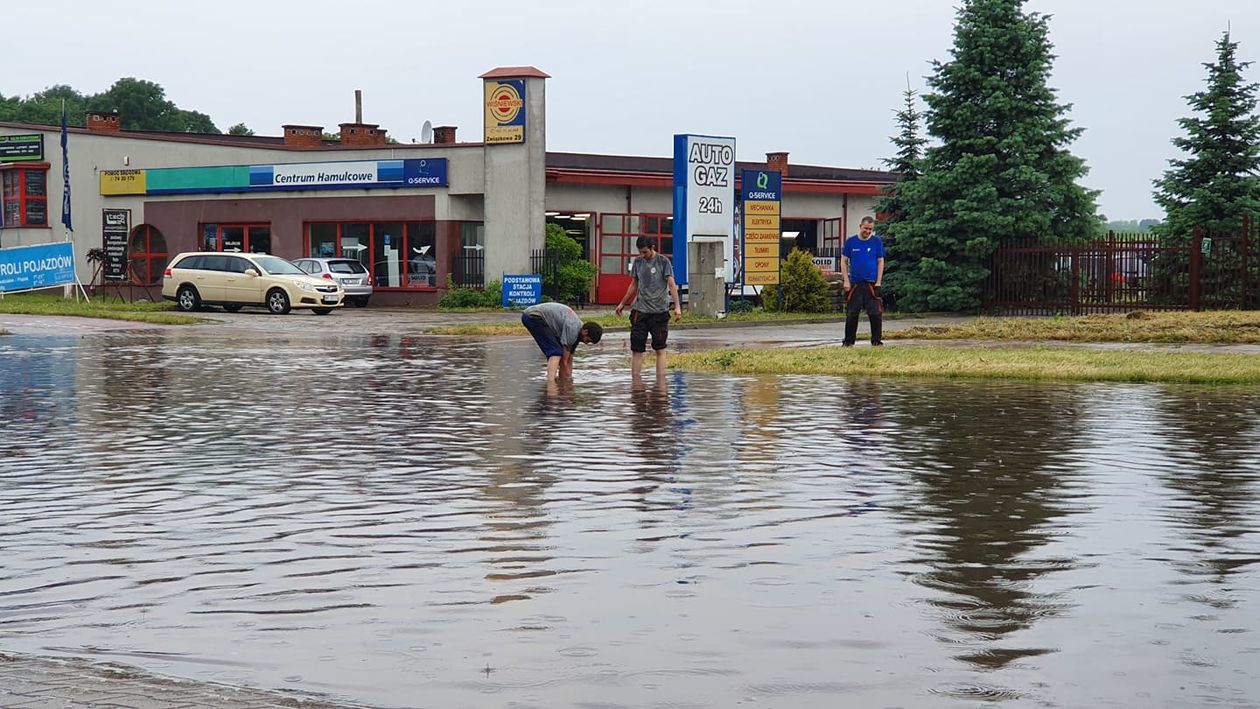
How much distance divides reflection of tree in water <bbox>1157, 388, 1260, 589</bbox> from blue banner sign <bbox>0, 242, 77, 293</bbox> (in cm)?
3793

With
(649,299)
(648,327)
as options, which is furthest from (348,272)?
(649,299)

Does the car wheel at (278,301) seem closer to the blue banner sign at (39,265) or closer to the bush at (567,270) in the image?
the bush at (567,270)

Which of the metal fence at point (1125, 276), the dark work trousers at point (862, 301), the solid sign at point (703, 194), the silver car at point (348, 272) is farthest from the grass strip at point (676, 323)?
the silver car at point (348, 272)

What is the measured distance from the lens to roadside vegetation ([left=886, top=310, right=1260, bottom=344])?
985 inches

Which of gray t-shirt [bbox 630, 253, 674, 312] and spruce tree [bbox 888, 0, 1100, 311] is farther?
spruce tree [bbox 888, 0, 1100, 311]

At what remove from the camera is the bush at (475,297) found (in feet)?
145

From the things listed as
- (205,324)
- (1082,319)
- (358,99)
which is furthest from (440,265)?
(358,99)

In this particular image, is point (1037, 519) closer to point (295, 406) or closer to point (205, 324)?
point (295, 406)

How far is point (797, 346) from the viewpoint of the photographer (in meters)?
25.2

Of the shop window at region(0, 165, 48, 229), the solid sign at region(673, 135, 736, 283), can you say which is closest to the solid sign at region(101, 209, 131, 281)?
the shop window at region(0, 165, 48, 229)

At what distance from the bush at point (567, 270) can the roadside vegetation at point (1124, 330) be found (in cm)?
1805

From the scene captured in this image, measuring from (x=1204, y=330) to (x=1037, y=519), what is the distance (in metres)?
18.3

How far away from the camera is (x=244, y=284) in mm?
42219

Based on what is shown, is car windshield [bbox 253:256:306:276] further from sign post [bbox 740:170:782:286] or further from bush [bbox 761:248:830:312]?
bush [bbox 761:248:830:312]
